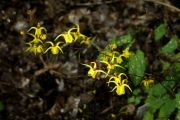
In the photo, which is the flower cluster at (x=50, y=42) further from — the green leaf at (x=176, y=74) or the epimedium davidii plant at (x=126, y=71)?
the green leaf at (x=176, y=74)

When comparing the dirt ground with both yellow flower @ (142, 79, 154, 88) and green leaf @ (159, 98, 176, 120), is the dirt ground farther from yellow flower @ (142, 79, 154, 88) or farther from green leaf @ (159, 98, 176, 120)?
green leaf @ (159, 98, 176, 120)

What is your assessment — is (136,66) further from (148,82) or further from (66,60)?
(66,60)

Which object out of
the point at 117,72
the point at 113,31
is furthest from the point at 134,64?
the point at 113,31

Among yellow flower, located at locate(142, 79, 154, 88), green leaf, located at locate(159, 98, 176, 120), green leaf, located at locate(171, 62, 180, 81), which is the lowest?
green leaf, located at locate(159, 98, 176, 120)

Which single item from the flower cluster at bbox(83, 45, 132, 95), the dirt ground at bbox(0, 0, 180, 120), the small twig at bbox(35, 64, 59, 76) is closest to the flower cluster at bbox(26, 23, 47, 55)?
the flower cluster at bbox(83, 45, 132, 95)

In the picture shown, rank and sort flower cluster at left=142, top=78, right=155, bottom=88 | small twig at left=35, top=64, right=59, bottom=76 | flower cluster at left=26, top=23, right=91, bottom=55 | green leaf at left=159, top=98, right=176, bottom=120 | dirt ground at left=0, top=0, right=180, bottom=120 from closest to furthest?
1. green leaf at left=159, top=98, right=176, bottom=120
2. flower cluster at left=26, top=23, right=91, bottom=55
3. flower cluster at left=142, top=78, right=155, bottom=88
4. dirt ground at left=0, top=0, right=180, bottom=120
5. small twig at left=35, top=64, right=59, bottom=76

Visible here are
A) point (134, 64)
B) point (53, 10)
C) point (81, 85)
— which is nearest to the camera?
point (134, 64)

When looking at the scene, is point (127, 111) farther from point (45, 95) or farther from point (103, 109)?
point (45, 95)
